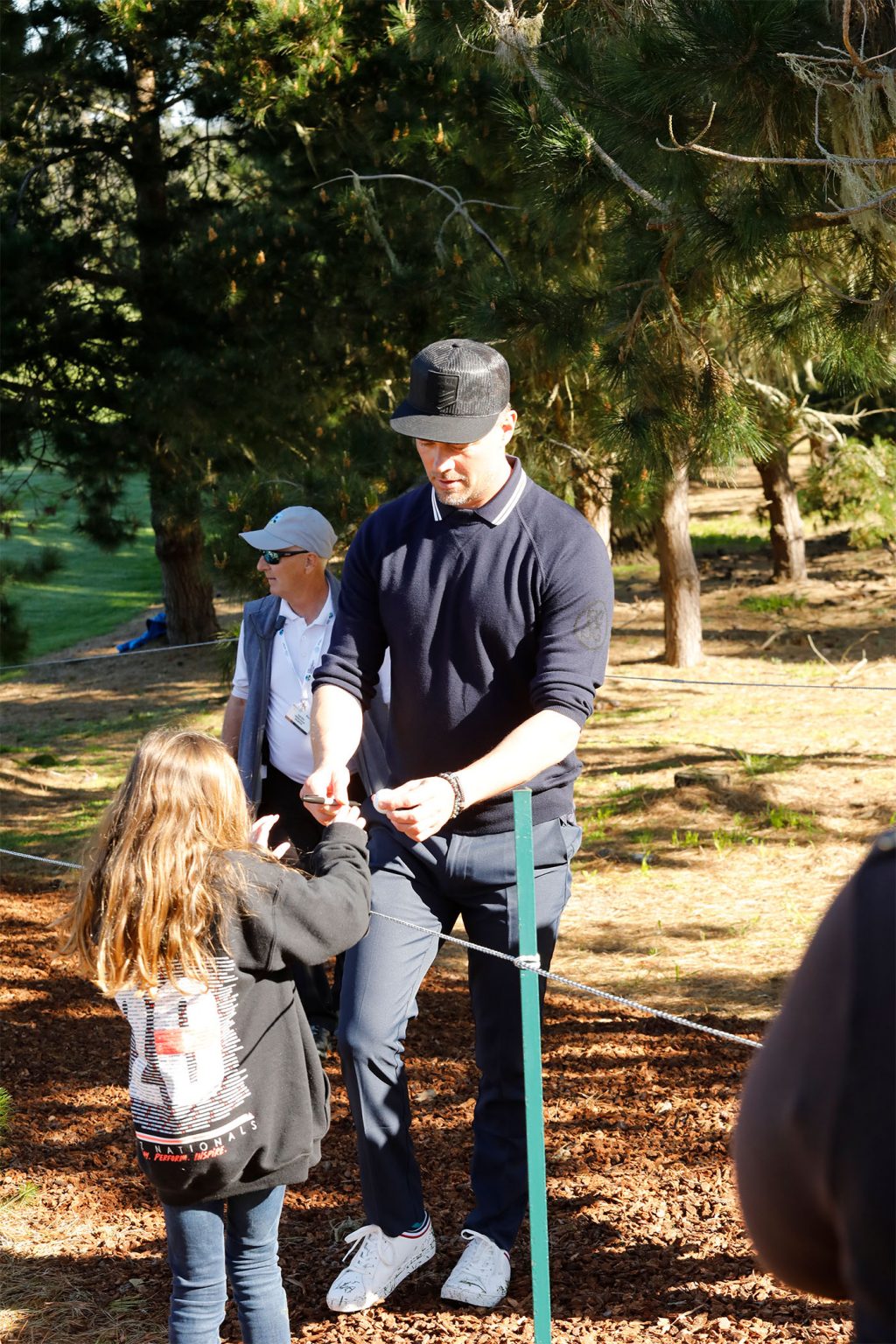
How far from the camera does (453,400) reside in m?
2.62

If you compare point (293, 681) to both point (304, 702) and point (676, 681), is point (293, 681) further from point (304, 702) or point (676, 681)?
point (676, 681)

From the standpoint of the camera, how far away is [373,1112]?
8.85 ft

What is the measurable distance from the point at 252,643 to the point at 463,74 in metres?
3.88

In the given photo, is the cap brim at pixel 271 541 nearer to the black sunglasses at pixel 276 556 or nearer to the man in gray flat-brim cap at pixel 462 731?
the black sunglasses at pixel 276 556

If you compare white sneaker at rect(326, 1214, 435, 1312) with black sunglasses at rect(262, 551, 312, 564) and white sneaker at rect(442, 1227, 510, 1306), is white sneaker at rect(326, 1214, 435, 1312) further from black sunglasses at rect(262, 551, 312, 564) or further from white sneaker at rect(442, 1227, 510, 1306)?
black sunglasses at rect(262, 551, 312, 564)

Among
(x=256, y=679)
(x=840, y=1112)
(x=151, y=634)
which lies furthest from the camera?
(x=151, y=634)

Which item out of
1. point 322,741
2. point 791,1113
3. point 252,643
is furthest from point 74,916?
point 252,643

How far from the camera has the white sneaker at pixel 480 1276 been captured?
2732 mm

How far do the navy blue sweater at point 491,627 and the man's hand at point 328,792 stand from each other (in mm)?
217

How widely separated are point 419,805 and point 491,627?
1.55 ft

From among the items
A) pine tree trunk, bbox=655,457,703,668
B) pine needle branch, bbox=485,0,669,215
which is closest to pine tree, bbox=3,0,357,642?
pine needle branch, bbox=485,0,669,215

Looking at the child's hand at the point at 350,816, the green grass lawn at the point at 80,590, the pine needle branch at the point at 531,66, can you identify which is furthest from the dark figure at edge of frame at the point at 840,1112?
the green grass lawn at the point at 80,590

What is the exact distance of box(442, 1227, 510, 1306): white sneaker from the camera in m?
2.73

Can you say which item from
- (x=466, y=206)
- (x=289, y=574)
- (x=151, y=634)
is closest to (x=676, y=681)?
(x=466, y=206)
